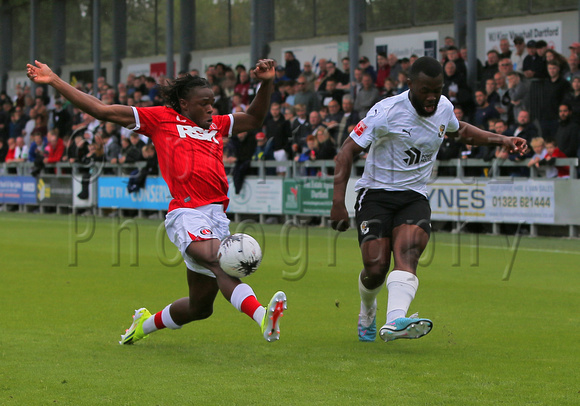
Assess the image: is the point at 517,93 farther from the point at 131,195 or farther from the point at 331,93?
the point at 131,195

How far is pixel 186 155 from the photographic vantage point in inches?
263

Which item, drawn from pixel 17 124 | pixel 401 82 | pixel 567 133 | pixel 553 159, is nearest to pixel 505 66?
pixel 567 133

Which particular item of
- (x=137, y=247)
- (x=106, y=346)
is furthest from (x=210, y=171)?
(x=137, y=247)

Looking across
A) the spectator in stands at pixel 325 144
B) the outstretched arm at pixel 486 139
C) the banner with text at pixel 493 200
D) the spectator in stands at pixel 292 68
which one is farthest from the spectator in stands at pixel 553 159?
the outstretched arm at pixel 486 139

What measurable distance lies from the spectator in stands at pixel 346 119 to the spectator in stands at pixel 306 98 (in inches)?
61.4

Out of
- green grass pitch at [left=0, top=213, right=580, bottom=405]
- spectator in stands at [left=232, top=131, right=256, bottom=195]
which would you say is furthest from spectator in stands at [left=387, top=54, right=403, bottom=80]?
green grass pitch at [left=0, top=213, right=580, bottom=405]

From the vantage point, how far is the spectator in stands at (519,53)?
63.1ft

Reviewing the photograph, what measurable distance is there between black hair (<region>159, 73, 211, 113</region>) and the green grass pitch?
195 cm

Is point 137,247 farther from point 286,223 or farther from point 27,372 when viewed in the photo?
point 27,372

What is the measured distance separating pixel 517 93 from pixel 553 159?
1595 millimetres

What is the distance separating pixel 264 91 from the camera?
6.99 metres

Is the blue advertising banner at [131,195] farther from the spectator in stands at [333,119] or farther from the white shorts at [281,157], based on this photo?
the spectator in stands at [333,119]

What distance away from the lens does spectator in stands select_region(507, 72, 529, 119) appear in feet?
57.1

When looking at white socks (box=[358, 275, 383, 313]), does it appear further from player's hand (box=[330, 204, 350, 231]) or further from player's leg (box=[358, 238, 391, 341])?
player's hand (box=[330, 204, 350, 231])
